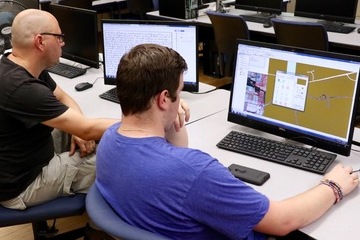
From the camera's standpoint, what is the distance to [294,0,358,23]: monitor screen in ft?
11.9

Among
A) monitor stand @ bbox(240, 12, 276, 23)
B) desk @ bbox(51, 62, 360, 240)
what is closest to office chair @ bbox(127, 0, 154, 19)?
monitor stand @ bbox(240, 12, 276, 23)

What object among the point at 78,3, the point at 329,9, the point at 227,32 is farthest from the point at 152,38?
the point at 78,3

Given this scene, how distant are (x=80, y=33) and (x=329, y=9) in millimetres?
2212

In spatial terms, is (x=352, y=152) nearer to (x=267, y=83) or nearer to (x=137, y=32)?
(x=267, y=83)

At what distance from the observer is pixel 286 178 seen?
5.05ft

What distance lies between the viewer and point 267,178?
153cm

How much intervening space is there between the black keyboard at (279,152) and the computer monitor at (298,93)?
0.05 meters

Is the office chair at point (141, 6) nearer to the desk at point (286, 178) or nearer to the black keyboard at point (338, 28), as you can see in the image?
the black keyboard at point (338, 28)

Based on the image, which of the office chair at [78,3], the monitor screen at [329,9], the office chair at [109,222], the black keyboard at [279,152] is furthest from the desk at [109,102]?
the office chair at [78,3]

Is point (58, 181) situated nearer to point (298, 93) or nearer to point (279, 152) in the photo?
point (279, 152)

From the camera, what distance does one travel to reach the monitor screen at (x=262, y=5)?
4.09 meters

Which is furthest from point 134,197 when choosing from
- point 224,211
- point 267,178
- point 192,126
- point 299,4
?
point 299,4

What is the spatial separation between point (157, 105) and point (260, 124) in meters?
0.74

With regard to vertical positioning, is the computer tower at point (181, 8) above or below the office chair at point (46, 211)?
above
